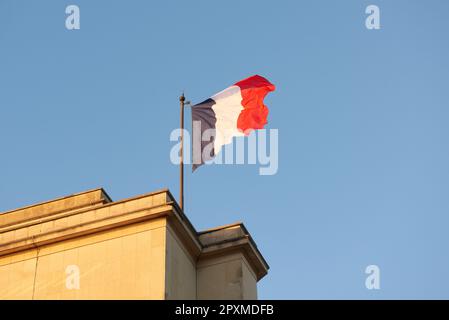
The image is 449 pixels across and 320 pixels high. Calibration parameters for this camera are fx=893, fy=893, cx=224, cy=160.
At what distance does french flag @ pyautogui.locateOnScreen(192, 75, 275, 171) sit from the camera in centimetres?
3756

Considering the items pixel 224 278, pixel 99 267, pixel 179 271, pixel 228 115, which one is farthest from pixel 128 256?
pixel 228 115

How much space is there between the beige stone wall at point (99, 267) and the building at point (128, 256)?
1.4 inches

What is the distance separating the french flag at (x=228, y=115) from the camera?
1479 inches

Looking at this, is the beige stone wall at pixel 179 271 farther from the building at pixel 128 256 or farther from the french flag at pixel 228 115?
the french flag at pixel 228 115

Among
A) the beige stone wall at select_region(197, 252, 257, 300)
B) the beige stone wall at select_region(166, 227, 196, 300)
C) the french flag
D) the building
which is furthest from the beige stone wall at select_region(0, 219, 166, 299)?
the french flag

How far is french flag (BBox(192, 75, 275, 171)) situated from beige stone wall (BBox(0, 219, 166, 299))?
21.6 ft

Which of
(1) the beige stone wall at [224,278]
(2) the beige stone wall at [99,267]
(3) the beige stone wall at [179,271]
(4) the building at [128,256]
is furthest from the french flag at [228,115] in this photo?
(2) the beige stone wall at [99,267]

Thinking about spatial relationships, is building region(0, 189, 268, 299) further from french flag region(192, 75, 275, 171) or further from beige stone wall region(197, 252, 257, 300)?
french flag region(192, 75, 275, 171)

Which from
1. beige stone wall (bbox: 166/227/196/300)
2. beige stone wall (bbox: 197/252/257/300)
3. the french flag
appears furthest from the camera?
the french flag

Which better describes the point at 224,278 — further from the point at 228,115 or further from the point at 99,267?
the point at 228,115

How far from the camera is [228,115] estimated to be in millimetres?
38250
